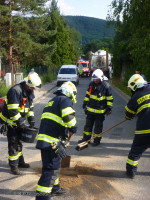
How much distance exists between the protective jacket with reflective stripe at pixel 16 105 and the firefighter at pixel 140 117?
1907 mm

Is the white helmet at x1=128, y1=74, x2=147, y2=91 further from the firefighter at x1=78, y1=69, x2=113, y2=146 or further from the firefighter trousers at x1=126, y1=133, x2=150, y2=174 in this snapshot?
the firefighter at x1=78, y1=69, x2=113, y2=146

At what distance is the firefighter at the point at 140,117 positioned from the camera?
4.75 metres

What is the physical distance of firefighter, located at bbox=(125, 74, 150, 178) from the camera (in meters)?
4.75

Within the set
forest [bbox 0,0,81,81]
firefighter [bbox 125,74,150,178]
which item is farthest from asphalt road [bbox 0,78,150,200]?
forest [bbox 0,0,81,81]

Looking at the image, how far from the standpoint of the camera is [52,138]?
12.4 ft

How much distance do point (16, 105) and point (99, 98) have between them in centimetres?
259

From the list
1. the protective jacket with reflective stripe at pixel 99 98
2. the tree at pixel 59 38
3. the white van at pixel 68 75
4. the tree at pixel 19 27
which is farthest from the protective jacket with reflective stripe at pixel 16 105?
the tree at pixel 59 38

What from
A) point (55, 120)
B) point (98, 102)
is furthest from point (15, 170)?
point (98, 102)

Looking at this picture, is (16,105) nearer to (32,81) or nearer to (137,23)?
(32,81)

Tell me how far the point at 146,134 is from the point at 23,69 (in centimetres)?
1926

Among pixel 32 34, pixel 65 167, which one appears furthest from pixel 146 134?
pixel 32 34

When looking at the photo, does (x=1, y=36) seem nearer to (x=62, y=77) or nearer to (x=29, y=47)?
(x=29, y=47)

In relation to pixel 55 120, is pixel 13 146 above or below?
below

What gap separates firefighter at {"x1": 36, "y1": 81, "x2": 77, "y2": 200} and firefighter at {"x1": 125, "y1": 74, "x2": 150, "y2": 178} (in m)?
1.51
